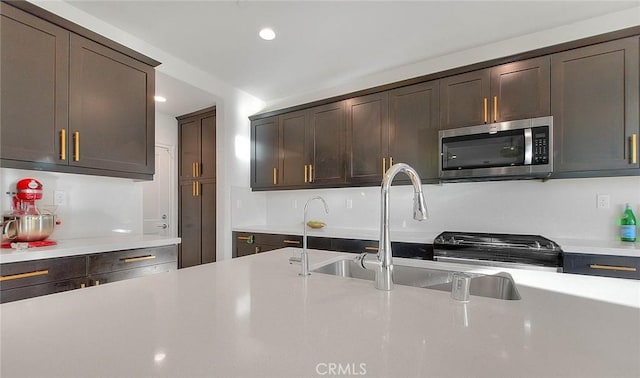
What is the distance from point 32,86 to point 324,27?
202 cm

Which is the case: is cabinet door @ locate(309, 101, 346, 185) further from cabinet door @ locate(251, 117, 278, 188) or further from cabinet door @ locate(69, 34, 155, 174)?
cabinet door @ locate(69, 34, 155, 174)

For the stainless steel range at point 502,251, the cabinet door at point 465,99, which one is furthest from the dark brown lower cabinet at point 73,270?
the cabinet door at point 465,99

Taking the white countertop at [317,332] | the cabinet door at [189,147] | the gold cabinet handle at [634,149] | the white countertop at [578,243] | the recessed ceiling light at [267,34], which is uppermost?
the recessed ceiling light at [267,34]

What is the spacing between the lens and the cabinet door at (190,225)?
3.85 meters

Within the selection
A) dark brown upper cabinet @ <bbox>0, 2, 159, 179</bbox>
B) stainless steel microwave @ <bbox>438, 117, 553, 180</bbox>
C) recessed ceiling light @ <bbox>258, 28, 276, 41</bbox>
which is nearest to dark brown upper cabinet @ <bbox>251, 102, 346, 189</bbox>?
recessed ceiling light @ <bbox>258, 28, 276, 41</bbox>

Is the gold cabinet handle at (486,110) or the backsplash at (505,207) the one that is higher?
the gold cabinet handle at (486,110)

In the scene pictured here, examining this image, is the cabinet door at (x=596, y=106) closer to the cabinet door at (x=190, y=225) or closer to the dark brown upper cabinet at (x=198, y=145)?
the dark brown upper cabinet at (x=198, y=145)

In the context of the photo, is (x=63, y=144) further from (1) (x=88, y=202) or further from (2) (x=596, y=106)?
(2) (x=596, y=106)

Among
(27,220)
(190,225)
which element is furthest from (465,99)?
(190,225)

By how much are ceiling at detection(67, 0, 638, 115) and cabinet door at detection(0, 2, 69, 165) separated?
0.45m

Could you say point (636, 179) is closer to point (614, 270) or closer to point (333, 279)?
point (614, 270)

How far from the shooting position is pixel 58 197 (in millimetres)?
2217

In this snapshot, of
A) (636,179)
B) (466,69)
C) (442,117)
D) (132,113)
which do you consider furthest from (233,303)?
(636,179)

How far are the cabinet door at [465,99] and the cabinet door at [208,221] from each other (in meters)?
2.77
